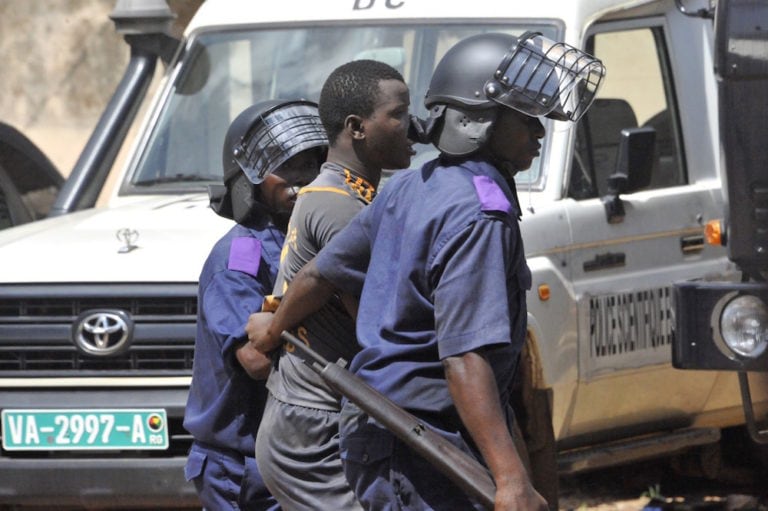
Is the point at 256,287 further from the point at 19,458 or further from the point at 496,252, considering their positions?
the point at 19,458

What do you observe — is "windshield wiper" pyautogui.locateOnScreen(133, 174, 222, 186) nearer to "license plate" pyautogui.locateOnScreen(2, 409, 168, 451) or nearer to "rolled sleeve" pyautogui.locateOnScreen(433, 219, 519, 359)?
"license plate" pyautogui.locateOnScreen(2, 409, 168, 451)

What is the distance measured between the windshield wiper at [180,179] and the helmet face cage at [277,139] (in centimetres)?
192

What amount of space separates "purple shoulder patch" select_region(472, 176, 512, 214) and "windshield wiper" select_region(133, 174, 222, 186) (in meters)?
3.25

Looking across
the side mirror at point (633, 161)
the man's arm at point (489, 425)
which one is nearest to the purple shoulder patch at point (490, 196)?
the man's arm at point (489, 425)

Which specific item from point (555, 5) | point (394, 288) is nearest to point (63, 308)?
point (555, 5)

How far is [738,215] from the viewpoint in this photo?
440 cm

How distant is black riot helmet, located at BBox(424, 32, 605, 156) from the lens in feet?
10.2

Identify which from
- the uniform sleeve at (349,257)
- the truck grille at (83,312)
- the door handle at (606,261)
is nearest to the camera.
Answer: the uniform sleeve at (349,257)

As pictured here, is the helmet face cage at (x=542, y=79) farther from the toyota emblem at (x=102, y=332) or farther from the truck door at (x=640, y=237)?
the toyota emblem at (x=102, y=332)

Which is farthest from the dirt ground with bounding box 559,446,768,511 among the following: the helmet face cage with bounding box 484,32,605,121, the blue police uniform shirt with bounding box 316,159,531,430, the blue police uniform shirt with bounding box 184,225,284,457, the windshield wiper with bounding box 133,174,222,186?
the blue police uniform shirt with bounding box 316,159,531,430

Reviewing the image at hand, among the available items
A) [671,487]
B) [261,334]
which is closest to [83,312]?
[261,334]

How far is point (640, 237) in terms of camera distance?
6008 millimetres

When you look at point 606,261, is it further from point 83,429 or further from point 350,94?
point 350,94

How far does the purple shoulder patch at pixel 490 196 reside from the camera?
9.75 ft
